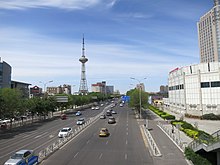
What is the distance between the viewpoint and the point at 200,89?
61000mm

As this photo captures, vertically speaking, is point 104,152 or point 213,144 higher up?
point 213,144

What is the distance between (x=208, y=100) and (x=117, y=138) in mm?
34233

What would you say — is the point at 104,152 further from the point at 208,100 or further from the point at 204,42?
the point at 204,42

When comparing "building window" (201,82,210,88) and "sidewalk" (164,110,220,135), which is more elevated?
"building window" (201,82,210,88)

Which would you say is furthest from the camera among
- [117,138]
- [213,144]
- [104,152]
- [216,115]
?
[216,115]

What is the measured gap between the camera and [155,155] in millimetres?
23922

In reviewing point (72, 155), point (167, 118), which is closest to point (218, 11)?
point (167, 118)

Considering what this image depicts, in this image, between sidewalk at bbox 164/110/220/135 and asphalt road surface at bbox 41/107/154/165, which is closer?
asphalt road surface at bbox 41/107/154/165

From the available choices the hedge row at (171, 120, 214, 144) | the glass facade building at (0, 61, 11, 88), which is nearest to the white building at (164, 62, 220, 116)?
the hedge row at (171, 120, 214, 144)

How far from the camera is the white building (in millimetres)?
58969

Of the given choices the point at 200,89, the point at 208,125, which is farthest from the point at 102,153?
the point at 200,89

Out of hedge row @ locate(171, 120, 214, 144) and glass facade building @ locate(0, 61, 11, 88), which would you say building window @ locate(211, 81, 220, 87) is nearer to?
hedge row @ locate(171, 120, 214, 144)

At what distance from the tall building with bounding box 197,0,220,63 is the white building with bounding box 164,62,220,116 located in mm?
100075

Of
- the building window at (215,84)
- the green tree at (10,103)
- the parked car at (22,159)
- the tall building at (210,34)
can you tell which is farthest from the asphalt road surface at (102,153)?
the tall building at (210,34)
